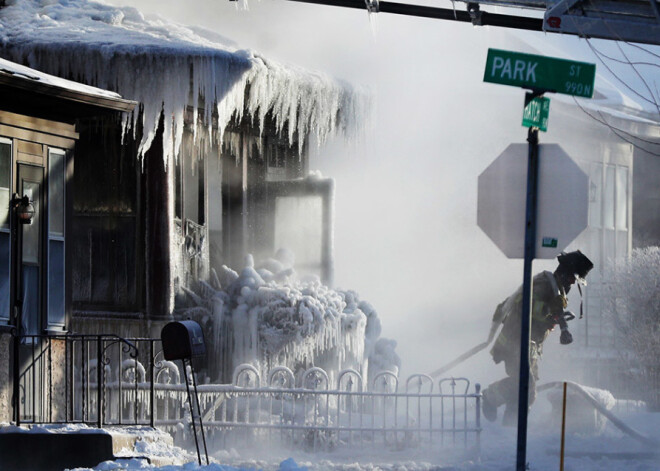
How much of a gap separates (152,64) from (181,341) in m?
6.60

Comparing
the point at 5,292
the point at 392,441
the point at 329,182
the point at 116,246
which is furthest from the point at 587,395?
the point at 5,292

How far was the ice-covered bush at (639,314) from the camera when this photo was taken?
29.2 metres

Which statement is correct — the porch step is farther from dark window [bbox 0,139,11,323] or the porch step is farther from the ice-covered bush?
the ice-covered bush

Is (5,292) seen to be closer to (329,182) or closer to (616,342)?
(329,182)

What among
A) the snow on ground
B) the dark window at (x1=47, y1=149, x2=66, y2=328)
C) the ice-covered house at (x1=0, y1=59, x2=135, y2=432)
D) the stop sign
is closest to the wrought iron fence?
the snow on ground

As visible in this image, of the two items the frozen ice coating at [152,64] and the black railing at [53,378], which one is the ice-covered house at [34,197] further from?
the frozen ice coating at [152,64]

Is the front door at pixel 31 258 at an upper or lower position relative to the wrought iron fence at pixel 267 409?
upper

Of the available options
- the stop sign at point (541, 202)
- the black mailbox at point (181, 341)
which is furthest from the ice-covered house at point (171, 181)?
the stop sign at point (541, 202)

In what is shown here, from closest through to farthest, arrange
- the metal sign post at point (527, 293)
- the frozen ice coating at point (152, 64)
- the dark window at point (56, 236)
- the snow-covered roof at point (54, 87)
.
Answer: the metal sign post at point (527, 293)
the snow-covered roof at point (54, 87)
the dark window at point (56, 236)
the frozen ice coating at point (152, 64)

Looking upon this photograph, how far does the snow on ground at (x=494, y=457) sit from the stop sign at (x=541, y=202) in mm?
5834

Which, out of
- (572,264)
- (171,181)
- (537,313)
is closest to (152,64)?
(171,181)

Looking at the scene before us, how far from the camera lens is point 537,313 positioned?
727 inches

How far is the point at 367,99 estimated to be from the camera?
2089cm

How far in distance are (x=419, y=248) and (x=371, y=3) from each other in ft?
75.3
